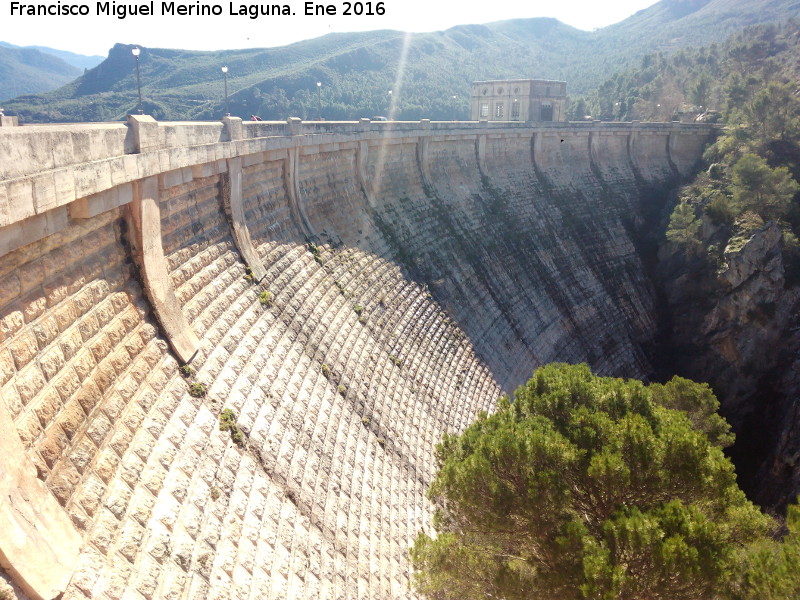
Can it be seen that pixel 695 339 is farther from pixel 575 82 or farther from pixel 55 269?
pixel 575 82

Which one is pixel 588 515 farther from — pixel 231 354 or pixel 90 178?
pixel 90 178

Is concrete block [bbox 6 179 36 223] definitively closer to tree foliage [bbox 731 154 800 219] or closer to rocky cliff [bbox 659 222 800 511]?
rocky cliff [bbox 659 222 800 511]

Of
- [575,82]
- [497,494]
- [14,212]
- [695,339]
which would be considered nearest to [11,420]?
[14,212]

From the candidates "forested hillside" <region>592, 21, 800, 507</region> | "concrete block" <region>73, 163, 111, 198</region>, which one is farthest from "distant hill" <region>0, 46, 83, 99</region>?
"concrete block" <region>73, 163, 111, 198</region>

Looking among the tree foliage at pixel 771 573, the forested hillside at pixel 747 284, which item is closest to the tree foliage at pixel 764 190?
the forested hillside at pixel 747 284

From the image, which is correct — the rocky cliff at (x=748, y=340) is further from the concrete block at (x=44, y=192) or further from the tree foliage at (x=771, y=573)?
the concrete block at (x=44, y=192)

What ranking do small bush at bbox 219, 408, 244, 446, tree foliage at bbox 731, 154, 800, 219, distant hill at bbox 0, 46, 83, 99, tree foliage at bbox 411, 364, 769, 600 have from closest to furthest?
tree foliage at bbox 411, 364, 769, 600 < small bush at bbox 219, 408, 244, 446 < tree foliage at bbox 731, 154, 800, 219 < distant hill at bbox 0, 46, 83, 99
